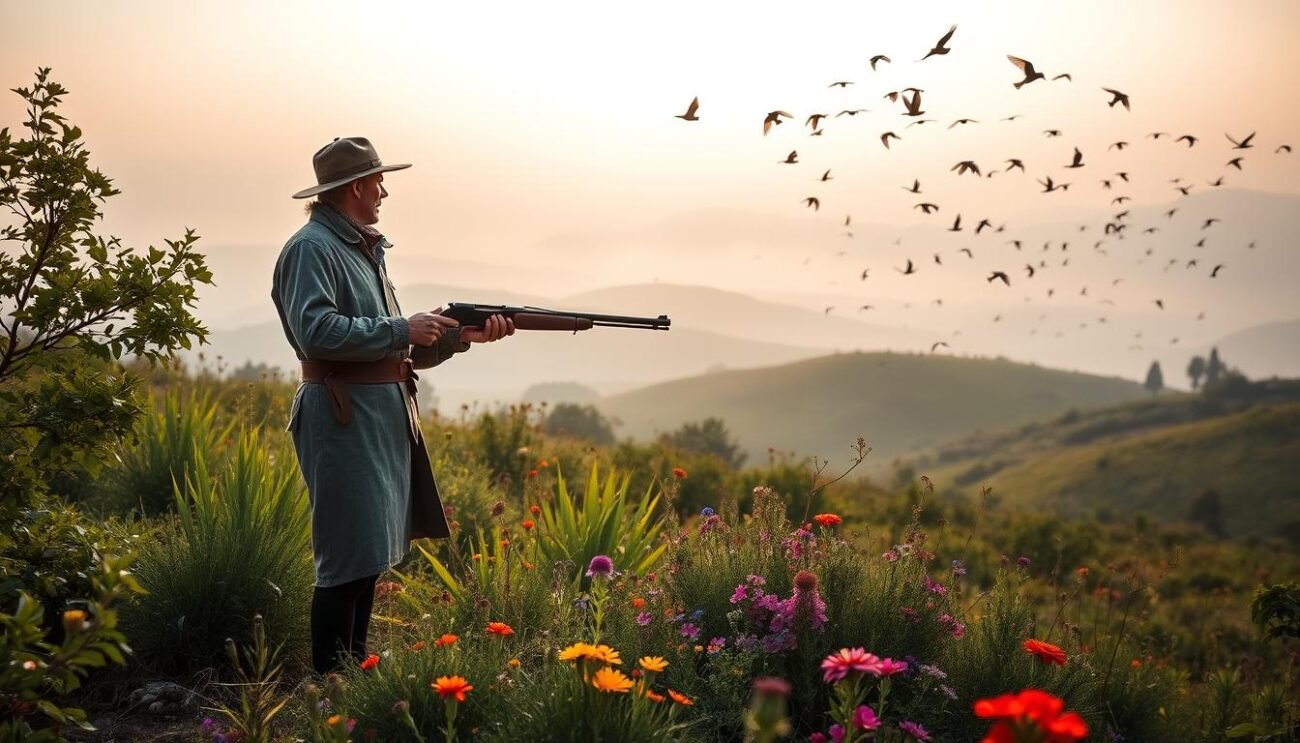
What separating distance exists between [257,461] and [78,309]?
4.86 ft

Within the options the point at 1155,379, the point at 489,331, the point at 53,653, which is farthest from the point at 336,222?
the point at 1155,379

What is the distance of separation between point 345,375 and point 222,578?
1531 millimetres

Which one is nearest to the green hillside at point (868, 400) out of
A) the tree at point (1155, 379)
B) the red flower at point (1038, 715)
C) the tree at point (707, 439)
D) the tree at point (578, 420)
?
the tree at point (1155, 379)

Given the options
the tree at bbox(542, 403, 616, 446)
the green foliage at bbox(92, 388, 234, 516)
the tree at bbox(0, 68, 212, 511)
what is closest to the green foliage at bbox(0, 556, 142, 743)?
the tree at bbox(0, 68, 212, 511)

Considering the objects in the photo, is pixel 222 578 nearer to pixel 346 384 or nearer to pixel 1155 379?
pixel 346 384

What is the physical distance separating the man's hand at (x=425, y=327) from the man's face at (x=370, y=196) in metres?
0.56

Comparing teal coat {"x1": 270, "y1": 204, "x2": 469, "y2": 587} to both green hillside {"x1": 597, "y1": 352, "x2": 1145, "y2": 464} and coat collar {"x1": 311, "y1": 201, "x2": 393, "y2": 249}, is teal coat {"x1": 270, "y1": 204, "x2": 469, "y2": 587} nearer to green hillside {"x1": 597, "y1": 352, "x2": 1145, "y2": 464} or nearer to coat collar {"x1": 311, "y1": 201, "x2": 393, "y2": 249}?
coat collar {"x1": 311, "y1": 201, "x2": 393, "y2": 249}

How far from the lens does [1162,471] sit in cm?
5800

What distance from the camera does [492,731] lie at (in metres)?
3.41

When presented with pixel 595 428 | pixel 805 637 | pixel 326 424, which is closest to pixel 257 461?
pixel 326 424

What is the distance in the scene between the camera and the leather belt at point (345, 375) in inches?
164

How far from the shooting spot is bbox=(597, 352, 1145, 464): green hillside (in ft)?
347

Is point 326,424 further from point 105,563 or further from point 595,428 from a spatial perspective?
point 595,428

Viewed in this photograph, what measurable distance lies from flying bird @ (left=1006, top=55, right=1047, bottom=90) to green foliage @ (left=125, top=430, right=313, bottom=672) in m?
4.87
